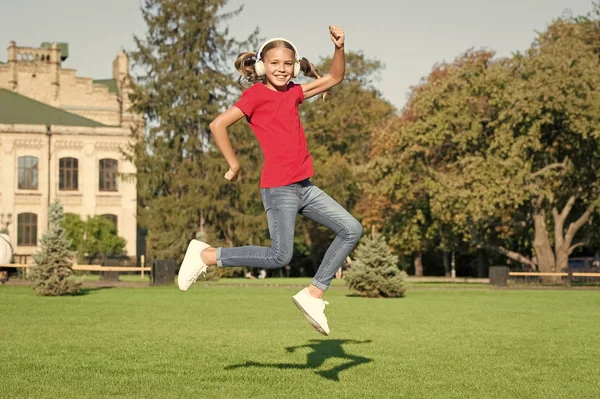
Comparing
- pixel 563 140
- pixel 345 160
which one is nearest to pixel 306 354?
pixel 563 140

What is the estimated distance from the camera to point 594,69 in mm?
42875

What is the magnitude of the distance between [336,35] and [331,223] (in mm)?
1664

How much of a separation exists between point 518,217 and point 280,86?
4590cm

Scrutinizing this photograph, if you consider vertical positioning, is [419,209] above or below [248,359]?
above

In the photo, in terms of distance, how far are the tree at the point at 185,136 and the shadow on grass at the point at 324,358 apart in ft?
152

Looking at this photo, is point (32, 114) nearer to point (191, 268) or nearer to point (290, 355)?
point (290, 355)

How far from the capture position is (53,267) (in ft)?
89.7

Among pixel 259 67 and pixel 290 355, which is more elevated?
pixel 259 67

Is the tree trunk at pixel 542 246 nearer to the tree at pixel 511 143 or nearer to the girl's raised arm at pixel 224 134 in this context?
the tree at pixel 511 143

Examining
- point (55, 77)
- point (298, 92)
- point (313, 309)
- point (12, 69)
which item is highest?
point (12, 69)

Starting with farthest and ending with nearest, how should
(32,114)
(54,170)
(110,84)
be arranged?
(110,84)
(32,114)
(54,170)

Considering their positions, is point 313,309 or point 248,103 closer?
point 313,309

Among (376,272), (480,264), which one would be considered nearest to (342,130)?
(480,264)

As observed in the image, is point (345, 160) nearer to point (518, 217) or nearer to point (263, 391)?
point (518, 217)
